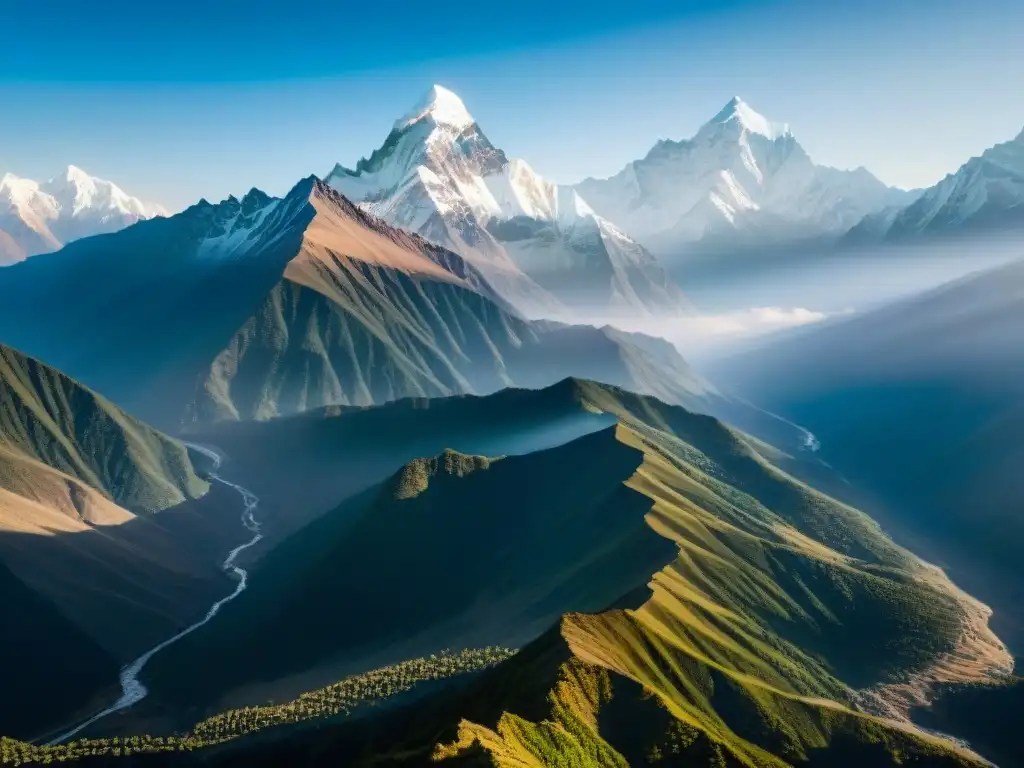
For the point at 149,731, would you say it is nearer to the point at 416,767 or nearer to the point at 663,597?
the point at 416,767

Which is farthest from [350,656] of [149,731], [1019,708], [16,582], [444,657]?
[1019,708]

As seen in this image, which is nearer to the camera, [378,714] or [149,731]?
[378,714]

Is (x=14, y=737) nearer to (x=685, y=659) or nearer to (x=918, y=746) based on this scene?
(x=685, y=659)

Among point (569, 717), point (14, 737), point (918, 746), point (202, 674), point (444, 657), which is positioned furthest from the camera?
point (202, 674)

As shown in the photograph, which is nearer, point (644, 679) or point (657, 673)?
point (644, 679)

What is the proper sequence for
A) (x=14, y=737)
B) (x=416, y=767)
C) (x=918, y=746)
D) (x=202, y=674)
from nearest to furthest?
1. (x=416, y=767)
2. (x=918, y=746)
3. (x=14, y=737)
4. (x=202, y=674)

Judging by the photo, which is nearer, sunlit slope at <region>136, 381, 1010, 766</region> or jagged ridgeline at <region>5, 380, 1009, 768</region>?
sunlit slope at <region>136, 381, 1010, 766</region>

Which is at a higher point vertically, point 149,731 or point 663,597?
point 149,731

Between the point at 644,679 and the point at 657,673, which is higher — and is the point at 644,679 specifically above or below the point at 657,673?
above

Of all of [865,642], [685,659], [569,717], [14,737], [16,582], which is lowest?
[865,642]

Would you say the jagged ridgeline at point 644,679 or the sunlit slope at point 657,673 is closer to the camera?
the sunlit slope at point 657,673

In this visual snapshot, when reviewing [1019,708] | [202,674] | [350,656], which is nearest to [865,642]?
[1019,708]
